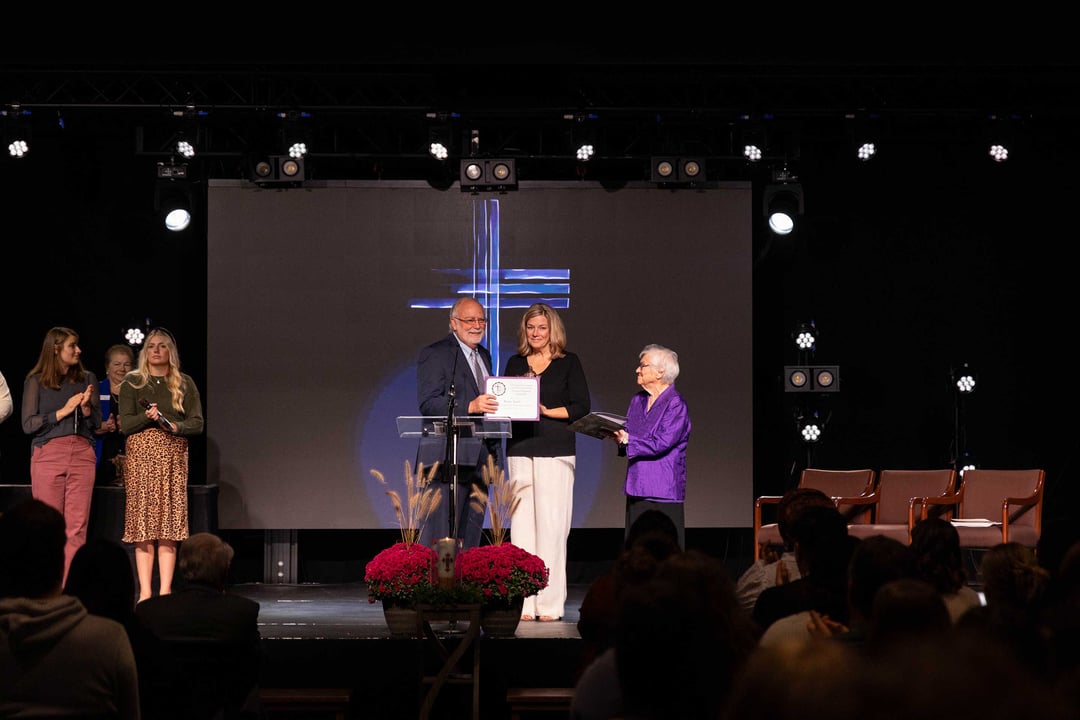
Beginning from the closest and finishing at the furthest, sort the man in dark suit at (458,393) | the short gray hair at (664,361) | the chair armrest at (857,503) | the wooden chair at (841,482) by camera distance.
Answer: the man in dark suit at (458,393) < the short gray hair at (664,361) < the chair armrest at (857,503) < the wooden chair at (841,482)

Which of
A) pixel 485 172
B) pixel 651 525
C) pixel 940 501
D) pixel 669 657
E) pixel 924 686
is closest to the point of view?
pixel 924 686

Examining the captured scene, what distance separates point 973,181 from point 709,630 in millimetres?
8533

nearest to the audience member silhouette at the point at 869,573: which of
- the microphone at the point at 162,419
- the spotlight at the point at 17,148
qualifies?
the microphone at the point at 162,419

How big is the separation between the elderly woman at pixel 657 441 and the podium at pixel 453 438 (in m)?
0.76

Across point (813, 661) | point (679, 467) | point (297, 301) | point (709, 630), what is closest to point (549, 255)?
point (297, 301)

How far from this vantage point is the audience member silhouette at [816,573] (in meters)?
3.35

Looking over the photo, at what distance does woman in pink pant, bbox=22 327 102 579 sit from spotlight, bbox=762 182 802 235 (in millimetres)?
4856

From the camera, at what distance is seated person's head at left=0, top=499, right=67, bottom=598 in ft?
8.40

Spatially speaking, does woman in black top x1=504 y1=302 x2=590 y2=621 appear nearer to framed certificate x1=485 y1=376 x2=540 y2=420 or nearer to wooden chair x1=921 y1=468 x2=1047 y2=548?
framed certificate x1=485 y1=376 x2=540 y2=420

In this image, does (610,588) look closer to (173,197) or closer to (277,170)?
(277,170)

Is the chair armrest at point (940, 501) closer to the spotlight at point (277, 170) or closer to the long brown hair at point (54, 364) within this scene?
the spotlight at point (277, 170)

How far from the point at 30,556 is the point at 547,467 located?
4.24 m

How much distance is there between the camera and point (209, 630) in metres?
3.48

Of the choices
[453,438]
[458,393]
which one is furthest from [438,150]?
[453,438]
